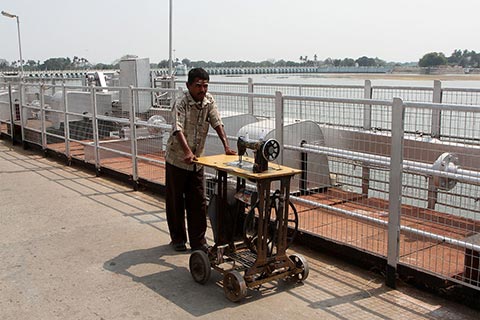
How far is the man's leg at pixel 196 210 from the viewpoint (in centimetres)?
520

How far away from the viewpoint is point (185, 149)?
4.71 metres

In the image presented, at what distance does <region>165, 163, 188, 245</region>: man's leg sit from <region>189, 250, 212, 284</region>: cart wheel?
0.80m

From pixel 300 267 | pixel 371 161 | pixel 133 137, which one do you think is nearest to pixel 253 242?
pixel 300 267

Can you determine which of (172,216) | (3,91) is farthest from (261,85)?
(3,91)

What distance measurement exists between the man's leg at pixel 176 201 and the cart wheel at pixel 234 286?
4.15 ft

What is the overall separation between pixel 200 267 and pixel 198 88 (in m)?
1.64

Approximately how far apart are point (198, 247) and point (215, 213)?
69cm

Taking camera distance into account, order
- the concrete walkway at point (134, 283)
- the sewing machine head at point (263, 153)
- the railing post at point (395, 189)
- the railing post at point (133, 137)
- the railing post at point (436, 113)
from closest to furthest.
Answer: the concrete walkway at point (134, 283) → the sewing machine head at point (263, 153) → the railing post at point (395, 189) → the railing post at point (436, 113) → the railing post at point (133, 137)

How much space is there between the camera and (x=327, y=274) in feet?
15.4

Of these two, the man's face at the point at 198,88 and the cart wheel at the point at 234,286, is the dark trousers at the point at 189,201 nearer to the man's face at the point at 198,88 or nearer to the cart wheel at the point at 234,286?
the man's face at the point at 198,88

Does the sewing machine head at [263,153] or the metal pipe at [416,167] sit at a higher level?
the sewing machine head at [263,153]

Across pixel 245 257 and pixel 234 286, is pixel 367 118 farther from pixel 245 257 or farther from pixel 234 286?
pixel 234 286

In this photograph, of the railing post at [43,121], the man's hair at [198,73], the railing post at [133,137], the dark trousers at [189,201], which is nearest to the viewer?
the man's hair at [198,73]

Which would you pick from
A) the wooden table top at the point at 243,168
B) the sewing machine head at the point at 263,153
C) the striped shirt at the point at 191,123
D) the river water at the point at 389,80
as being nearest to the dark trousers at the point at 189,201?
the striped shirt at the point at 191,123
